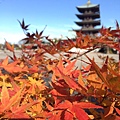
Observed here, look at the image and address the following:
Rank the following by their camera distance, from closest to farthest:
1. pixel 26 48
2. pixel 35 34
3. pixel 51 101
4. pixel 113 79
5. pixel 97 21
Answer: pixel 113 79 → pixel 51 101 → pixel 35 34 → pixel 26 48 → pixel 97 21

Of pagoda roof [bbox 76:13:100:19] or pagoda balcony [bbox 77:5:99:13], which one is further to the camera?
pagoda roof [bbox 76:13:100:19]

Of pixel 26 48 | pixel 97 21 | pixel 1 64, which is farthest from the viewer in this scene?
pixel 97 21

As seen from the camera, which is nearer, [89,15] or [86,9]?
[89,15]

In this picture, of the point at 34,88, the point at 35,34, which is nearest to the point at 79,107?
the point at 34,88

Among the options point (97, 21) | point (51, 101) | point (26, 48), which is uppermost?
point (97, 21)

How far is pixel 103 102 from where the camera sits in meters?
0.32

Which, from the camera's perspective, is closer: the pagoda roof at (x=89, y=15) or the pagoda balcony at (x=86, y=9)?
the pagoda balcony at (x=86, y=9)

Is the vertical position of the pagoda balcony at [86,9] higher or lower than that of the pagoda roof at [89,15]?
higher

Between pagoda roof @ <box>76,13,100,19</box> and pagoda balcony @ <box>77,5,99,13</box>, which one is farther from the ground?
pagoda balcony @ <box>77,5,99,13</box>

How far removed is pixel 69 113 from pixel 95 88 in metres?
0.05

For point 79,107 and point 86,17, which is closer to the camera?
point 79,107

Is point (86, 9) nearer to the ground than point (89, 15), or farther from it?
farther from it

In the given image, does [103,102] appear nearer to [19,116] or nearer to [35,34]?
[19,116]

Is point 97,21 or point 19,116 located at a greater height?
point 97,21
